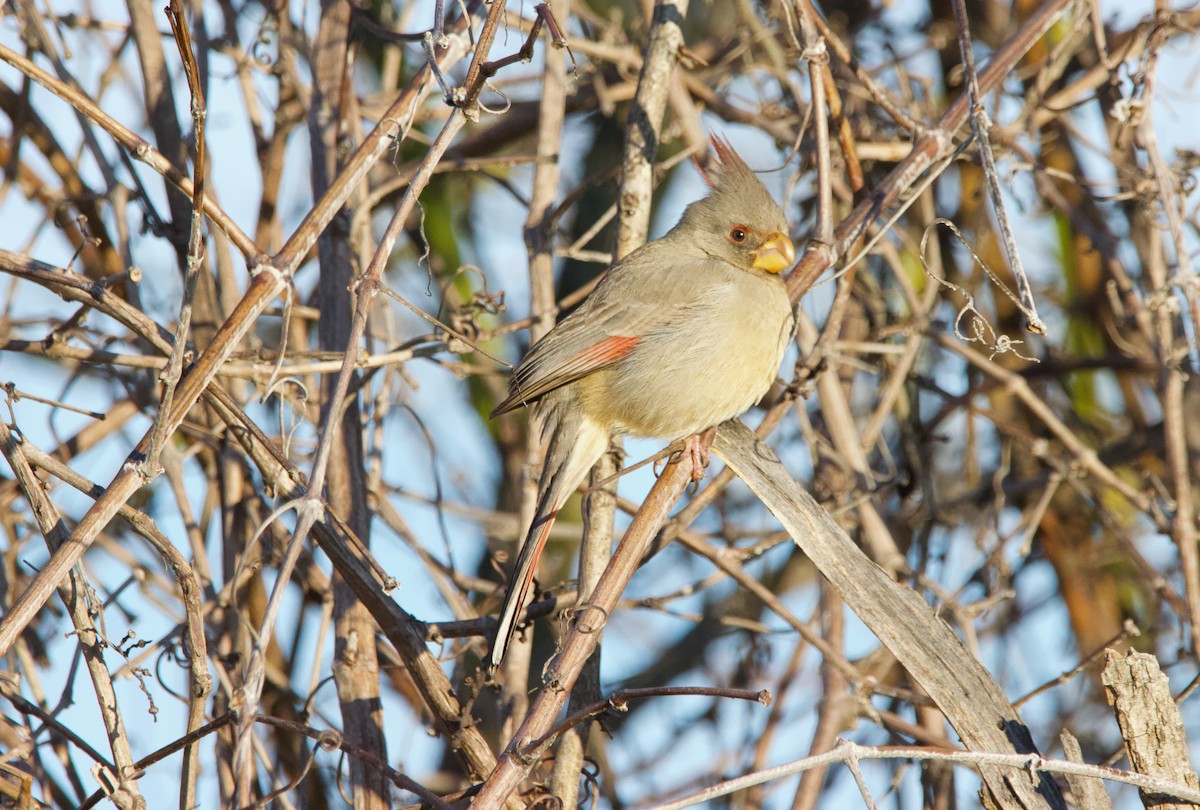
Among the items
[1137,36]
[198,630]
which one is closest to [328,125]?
[198,630]

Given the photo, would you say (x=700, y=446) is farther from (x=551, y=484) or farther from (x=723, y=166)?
(x=723, y=166)

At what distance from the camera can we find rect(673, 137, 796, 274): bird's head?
4102mm

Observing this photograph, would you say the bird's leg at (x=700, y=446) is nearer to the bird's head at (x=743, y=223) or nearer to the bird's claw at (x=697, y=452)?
the bird's claw at (x=697, y=452)

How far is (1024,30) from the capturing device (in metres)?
3.19

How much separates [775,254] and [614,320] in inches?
25.3

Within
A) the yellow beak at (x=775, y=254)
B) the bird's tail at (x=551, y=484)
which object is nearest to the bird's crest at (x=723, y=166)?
the yellow beak at (x=775, y=254)

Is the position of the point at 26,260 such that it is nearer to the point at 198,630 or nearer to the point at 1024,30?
the point at 198,630

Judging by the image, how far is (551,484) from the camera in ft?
11.7

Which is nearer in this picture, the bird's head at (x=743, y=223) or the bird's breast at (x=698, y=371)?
the bird's breast at (x=698, y=371)

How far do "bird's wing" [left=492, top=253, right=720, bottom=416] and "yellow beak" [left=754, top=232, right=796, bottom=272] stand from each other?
0.18 m

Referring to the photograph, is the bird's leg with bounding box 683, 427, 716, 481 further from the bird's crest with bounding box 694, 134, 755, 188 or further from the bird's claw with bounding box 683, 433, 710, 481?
the bird's crest with bounding box 694, 134, 755, 188

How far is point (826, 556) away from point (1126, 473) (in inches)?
126

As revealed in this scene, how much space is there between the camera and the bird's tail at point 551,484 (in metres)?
3.10

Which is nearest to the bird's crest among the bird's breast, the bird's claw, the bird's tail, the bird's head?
the bird's head
